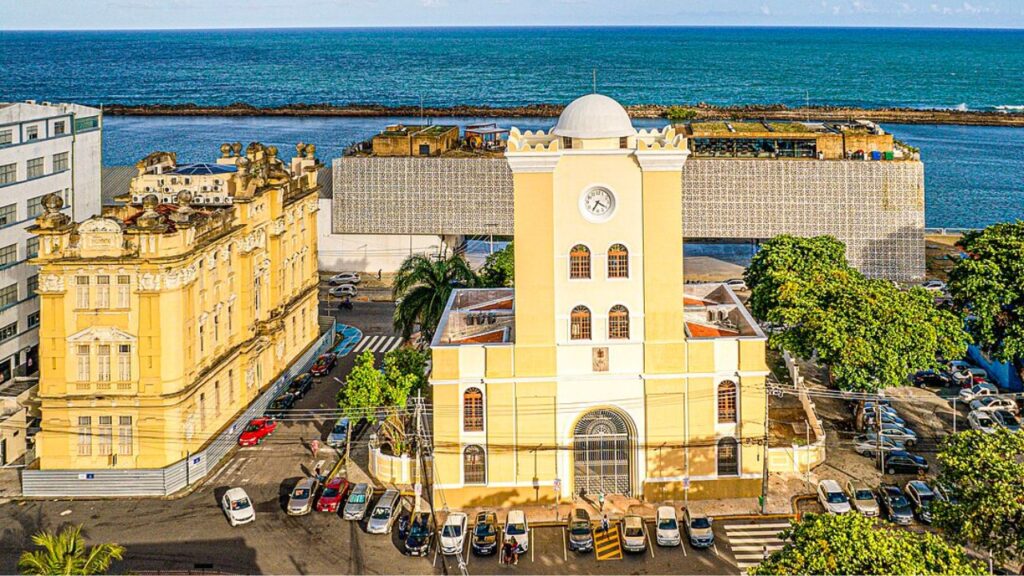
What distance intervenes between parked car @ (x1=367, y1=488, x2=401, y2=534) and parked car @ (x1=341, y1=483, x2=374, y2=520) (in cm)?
47

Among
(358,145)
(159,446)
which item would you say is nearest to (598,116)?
(159,446)

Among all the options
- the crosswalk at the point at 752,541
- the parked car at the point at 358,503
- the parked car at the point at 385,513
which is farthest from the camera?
the parked car at the point at 358,503

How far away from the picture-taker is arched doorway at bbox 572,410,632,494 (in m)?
45.3

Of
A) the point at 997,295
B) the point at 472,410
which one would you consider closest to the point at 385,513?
the point at 472,410

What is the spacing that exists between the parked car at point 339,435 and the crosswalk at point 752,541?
1962cm

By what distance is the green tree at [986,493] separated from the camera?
105 feet

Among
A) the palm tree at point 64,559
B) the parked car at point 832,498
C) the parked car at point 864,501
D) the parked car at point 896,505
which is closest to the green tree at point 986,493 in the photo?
the parked car at point 896,505

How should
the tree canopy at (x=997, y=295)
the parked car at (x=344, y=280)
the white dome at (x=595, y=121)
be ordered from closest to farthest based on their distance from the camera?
the white dome at (x=595, y=121), the tree canopy at (x=997, y=295), the parked car at (x=344, y=280)

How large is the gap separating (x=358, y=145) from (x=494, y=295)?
3916 centimetres

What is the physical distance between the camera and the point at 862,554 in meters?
27.7

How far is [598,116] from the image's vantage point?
44.8 metres

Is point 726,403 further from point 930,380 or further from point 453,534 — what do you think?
point 930,380

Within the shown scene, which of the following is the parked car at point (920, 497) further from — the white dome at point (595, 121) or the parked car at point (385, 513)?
the parked car at point (385, 513)

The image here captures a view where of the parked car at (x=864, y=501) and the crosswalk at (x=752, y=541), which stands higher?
the parked car at (x=864, y=501)
